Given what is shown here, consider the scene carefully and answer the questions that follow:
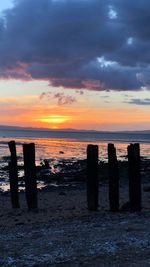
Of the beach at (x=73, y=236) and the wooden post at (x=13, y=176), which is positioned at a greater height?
the wooden post at (x=13, y=176)

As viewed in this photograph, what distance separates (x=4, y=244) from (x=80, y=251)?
209 centimetres

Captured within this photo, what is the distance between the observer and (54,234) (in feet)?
41.0

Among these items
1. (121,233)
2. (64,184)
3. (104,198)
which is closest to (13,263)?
(121,233)

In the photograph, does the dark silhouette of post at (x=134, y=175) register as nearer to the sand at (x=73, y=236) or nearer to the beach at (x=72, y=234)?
the beach at (x=72, y=234)

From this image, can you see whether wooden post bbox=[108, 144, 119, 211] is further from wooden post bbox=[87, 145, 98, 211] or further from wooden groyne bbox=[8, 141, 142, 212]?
wooden post bbox=[87, 145, 98, 211]

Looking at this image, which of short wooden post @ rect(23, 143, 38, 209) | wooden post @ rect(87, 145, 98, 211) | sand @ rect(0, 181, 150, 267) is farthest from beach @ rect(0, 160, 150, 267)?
short wooden post @ rect(23, 143, 38, 209)

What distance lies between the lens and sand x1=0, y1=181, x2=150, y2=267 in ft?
32.0

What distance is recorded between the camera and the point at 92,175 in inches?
656

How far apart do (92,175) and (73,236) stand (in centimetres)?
483

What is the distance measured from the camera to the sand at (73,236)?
9750 mm

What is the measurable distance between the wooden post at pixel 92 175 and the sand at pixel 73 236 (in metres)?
0.33

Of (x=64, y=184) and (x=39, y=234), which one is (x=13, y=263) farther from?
(x=64, y=184)

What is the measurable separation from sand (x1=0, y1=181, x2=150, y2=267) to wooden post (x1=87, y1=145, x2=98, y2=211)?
0.33m

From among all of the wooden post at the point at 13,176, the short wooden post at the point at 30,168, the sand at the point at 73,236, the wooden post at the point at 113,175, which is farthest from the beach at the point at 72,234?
the short wooden post at the point at 30,168
